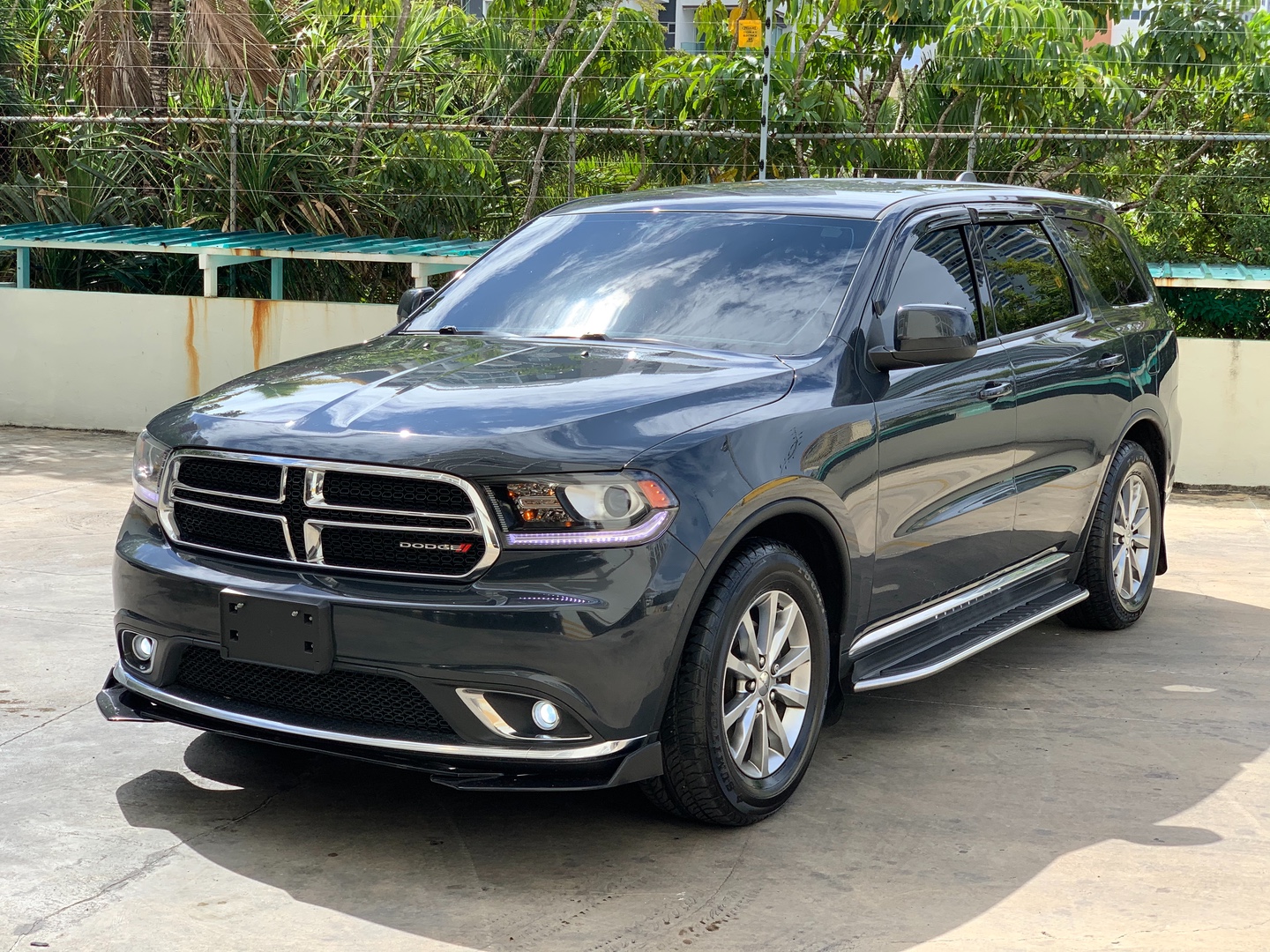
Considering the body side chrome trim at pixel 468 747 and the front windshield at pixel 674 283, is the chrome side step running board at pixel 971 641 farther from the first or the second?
the body side chrome trim at pixel 468 747

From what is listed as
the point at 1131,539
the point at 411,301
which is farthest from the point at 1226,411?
the point at 411,301

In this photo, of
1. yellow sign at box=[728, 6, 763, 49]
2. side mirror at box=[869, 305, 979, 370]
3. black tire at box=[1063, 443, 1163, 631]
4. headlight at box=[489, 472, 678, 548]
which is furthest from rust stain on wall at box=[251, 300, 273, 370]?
headlight at box=[489, 472, 678, 548]

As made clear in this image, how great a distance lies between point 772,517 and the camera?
4.25m

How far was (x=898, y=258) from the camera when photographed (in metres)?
→ 5.16

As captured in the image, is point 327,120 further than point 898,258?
Yes

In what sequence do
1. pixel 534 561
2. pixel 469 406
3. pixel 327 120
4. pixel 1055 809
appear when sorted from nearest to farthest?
pixel 534 561 → pixel 469 406 → pixel 1055 809 → pixel 327 120

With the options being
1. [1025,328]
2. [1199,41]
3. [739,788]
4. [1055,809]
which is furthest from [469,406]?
[1199,41]

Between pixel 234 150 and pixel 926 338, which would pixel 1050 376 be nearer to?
pixel 926 338

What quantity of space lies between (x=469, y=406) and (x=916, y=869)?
1.66 meters

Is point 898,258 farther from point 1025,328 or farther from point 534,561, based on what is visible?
point 534,561

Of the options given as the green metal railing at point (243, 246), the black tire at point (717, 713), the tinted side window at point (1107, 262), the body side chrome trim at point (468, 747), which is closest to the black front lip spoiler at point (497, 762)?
the body side chrome trim at point (468, 747)

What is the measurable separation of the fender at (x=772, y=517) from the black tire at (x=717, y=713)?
51 millimetres

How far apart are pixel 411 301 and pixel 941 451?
2.05 meters

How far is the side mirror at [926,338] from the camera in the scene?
187 inches
